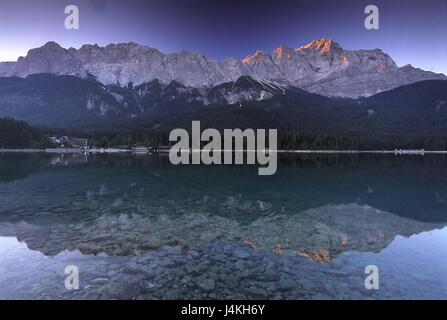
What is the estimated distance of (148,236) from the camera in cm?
1564

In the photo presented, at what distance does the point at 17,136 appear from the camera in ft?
519

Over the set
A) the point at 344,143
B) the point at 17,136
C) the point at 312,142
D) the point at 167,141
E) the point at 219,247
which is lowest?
the point at 219,247

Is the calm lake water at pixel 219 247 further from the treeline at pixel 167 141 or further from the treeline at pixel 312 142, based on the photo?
the treeline at pixel 167 141

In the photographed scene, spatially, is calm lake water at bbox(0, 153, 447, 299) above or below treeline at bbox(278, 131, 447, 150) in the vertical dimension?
below

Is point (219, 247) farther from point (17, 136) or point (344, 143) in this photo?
point (344, 143)

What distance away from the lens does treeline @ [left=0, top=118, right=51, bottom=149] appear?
154500 millimetres

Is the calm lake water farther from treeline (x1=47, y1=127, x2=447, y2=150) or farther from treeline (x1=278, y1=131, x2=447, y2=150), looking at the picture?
treeline (x1=47, y1=127, x2=447, y2=150)

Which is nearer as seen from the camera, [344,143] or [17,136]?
[17,136]

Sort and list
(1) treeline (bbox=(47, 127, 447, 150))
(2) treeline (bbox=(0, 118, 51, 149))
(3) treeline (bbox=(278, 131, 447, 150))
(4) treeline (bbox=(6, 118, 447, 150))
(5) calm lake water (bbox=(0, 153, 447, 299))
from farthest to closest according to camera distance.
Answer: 1. (1) treeline (bbox=(47, 127, 447, 150))
2. (3) treeline (bbox=(278, 131, 447, 150))
3. (4) treeline (bbox=(6, 118, 447, 150))
4. (2) treeline (bbox=(0, 118, 51, 149))
5. (5) calm lake water (bbox=(0, 153, 447, 299))

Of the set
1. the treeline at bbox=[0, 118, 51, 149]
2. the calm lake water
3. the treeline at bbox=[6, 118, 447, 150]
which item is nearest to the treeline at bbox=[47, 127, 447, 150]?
the treeline at bbox=[6, 118, 447, 150]

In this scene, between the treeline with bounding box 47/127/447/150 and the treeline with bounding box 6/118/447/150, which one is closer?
the treeline with bounding box 6/118/447/150

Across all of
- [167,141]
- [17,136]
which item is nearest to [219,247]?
[167,141]

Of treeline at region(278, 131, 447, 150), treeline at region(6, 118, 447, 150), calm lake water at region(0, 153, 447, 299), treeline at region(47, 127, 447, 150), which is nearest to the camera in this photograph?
calm lake water at region(0, 153, 447, 299)

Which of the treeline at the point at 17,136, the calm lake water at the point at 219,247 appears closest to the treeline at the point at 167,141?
the treeline at the point at 17,136
